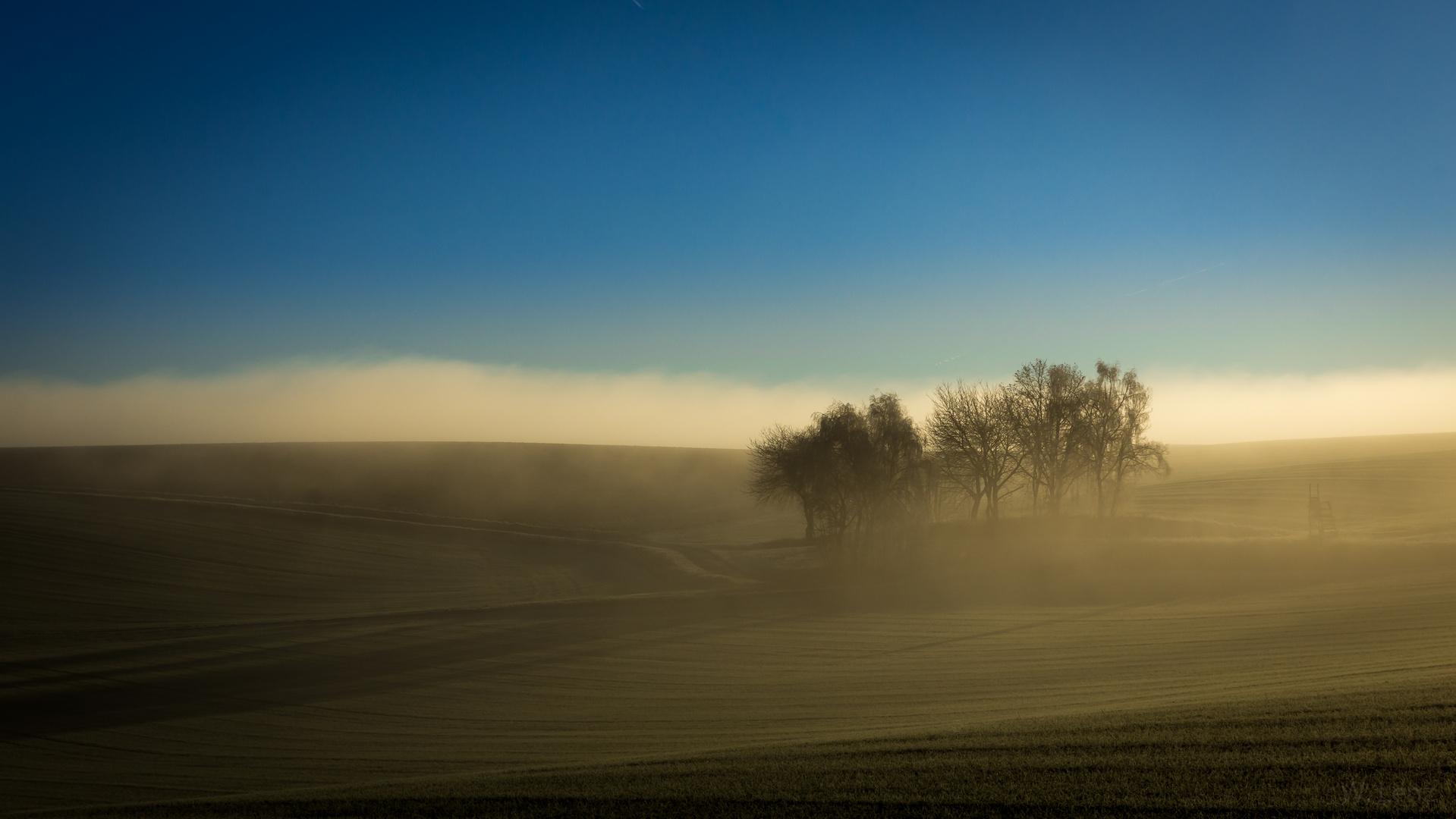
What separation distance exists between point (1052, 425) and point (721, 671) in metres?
34.6

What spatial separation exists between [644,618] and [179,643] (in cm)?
1565

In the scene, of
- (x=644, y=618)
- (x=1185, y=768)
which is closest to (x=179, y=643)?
(x=644, y=618)

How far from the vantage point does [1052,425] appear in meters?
48.5

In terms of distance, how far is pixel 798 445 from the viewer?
1843 inches

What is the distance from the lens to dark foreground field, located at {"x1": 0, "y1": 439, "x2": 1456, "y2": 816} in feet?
27.1


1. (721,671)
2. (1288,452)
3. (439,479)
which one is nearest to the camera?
(721,671)

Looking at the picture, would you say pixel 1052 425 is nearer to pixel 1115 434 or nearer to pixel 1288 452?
pixel 1115 434

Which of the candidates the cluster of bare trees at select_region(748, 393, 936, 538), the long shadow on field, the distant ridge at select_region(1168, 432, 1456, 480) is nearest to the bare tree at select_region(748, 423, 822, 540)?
the cluster of bare trees at select_region(748, 393, 936, 538)

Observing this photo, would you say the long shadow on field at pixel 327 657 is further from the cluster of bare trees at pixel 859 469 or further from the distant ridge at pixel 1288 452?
the distant ridge at pixel 1288 452

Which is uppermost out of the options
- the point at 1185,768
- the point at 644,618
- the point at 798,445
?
the point at 798,445

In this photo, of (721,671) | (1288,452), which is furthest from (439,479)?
(1288,452)

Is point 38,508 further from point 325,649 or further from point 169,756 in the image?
point 169,756

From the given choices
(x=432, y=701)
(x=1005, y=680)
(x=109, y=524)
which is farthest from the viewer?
(x=109, y=524)

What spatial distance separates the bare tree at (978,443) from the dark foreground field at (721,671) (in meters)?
3.57
